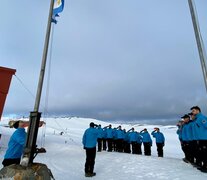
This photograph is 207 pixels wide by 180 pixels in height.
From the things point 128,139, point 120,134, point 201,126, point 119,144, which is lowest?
point 201,126

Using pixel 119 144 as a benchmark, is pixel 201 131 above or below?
below

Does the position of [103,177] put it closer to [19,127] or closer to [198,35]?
[19,127]

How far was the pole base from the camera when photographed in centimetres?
492

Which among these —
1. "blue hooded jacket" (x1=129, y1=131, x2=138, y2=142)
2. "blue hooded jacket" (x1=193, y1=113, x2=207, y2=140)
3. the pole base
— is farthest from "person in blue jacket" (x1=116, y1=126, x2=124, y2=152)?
the pole base

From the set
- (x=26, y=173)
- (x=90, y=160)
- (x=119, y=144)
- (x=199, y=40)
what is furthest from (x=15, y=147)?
(x=119, y=144)

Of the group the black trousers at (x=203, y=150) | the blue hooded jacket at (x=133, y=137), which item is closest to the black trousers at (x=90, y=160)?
the black trousers at (x=203, y=150)

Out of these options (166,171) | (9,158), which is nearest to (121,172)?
(166,171)

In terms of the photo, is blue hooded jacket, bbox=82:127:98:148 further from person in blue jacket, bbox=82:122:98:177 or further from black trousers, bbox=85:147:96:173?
black trousers, bbox=85:147:96:173

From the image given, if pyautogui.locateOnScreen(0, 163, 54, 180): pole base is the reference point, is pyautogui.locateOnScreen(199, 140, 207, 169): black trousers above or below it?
above

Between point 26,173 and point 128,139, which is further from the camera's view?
point 128,139

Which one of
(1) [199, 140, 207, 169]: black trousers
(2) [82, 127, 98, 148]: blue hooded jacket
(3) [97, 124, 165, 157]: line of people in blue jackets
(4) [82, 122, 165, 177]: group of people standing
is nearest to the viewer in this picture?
(1) [199, 140, 207, 169]: black trousers

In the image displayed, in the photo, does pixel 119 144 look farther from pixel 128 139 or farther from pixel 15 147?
pixel 15 147

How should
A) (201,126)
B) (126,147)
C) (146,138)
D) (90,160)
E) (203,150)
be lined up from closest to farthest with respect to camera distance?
1. (201,126)
2. (203,150)
3. (90,160)
4. (146,138)
5. (126,147)

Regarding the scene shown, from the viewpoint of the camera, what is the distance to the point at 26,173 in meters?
4.95
